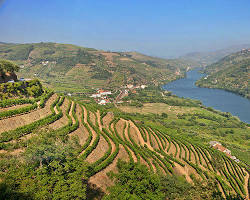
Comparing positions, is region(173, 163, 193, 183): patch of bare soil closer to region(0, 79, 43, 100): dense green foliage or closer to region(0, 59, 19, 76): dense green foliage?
region(0, 79, 43, 100): dense green foliage

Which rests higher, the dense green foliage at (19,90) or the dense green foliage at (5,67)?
the dense green foliage at (5,67)

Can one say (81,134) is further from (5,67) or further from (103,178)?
(5,67)

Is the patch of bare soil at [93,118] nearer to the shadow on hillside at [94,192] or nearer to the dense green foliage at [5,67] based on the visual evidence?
the shadow on hillside at [94,192]

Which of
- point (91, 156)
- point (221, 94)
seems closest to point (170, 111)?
point (221, 94)

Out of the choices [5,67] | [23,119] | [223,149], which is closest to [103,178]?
[23,119]

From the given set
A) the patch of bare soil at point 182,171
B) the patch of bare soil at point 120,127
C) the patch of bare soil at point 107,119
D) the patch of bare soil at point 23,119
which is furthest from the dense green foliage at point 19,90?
the patch of bare soil at point 182,171

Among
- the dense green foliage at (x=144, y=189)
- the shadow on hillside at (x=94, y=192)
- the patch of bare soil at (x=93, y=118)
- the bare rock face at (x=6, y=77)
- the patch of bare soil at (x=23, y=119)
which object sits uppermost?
the bare rock face at (x=6, y=77)

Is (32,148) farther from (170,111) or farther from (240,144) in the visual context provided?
(170,111)
